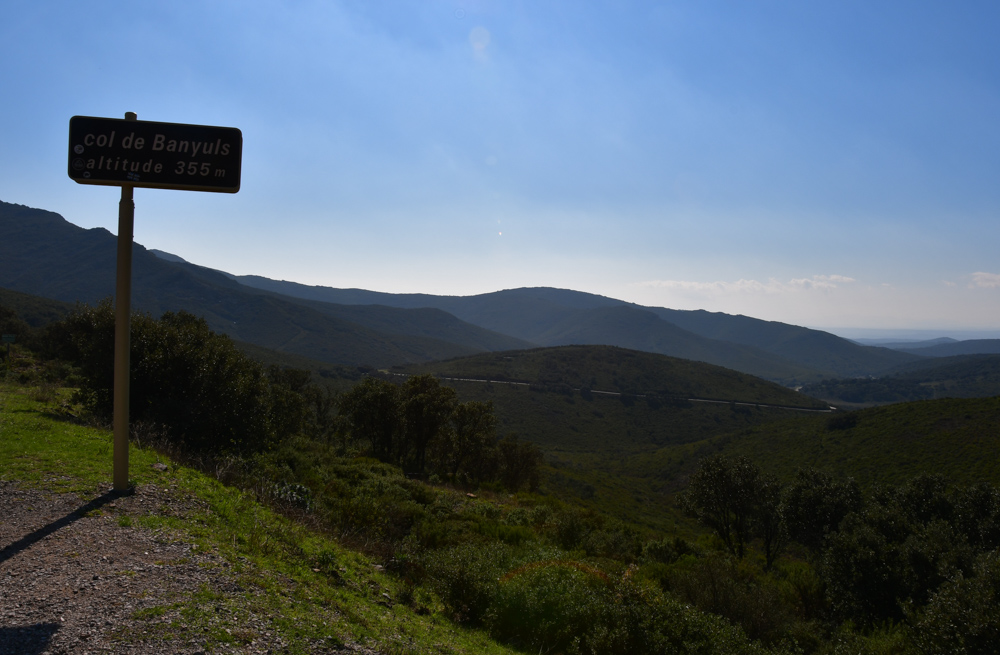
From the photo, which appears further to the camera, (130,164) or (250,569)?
(130,164)

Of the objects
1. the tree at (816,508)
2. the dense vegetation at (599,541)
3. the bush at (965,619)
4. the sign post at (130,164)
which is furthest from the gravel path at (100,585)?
the tree at (816,508)

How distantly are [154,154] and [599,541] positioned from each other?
15.7 meters

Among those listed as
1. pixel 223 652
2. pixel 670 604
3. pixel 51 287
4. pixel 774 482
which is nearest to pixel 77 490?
pixel 223 652

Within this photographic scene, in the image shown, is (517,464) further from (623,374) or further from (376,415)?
(623,374)

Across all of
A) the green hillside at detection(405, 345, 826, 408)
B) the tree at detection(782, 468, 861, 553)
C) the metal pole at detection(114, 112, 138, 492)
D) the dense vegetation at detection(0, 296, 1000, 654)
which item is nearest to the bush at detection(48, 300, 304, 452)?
the dense vegetation at detection(0, 296, 1000, 654)

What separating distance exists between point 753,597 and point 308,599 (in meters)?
10.7

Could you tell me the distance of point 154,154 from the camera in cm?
701

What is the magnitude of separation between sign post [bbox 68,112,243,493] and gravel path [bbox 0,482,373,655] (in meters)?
1.13

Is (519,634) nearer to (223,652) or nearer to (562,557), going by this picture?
(562,557)

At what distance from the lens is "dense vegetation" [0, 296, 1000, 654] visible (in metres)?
8.00

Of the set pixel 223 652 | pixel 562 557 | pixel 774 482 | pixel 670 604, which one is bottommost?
pixel 774 482

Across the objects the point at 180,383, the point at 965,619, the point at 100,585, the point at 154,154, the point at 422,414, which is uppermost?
the point at 154,154

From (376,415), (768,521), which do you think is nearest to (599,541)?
(768,521)

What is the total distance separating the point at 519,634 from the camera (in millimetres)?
7742
